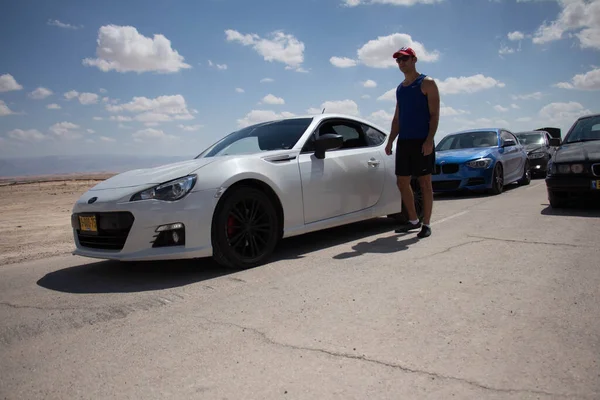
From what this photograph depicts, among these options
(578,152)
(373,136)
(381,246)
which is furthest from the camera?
(578,152)

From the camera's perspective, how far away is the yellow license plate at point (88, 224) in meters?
3.83

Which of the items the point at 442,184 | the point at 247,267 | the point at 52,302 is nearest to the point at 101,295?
the point at 52,302

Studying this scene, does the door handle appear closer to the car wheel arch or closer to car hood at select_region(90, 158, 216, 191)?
the car wheel arch

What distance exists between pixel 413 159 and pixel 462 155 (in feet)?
16.5

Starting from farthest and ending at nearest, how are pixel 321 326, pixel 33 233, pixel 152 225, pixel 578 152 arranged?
pixel 33 233, pixel 578 152, pixel 152 225, pixel 321 326

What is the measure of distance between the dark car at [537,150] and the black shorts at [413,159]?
961cm

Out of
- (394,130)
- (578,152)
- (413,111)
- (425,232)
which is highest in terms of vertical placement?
(413,111)

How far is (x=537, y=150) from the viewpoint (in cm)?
1377

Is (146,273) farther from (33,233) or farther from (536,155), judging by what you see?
(536,155)

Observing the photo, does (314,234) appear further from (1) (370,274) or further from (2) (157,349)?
(2) (157,349)

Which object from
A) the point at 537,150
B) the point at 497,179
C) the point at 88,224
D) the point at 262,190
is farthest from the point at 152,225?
the point at 537,150

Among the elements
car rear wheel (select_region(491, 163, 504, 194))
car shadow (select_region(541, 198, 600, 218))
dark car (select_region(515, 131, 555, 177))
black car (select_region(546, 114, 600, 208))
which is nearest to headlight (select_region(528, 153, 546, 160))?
dark car (select_region(515, 131, 555, 177))

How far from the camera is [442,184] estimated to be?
9.54 metres

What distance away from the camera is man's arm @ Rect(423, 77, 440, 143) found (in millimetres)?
4824
